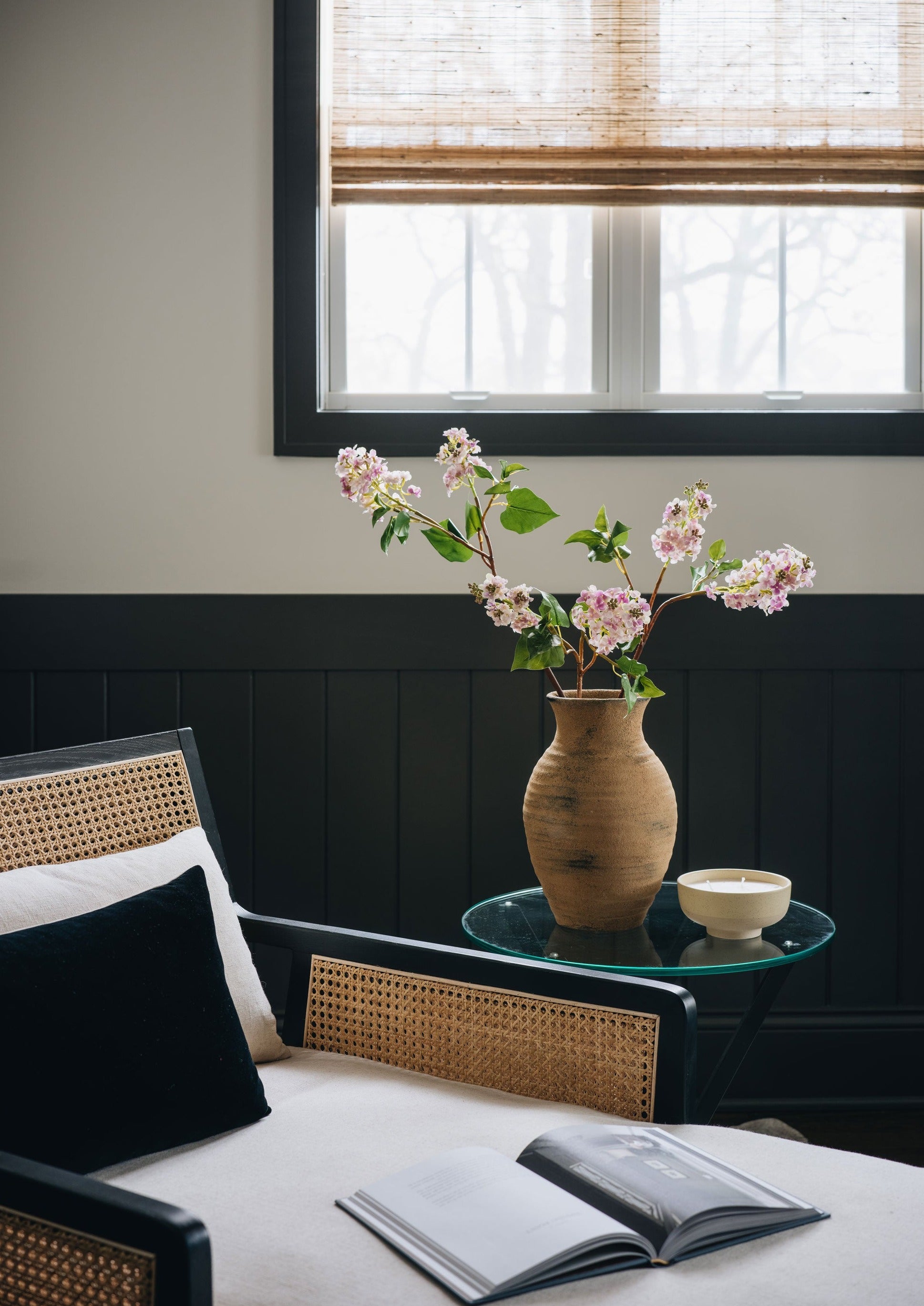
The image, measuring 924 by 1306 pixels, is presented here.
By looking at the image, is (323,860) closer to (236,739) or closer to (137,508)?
(236,739)

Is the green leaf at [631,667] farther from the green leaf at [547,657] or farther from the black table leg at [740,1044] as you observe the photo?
the black table leg at [740,1044]

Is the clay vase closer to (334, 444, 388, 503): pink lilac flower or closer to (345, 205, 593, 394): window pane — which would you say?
(334, 444, 388, 503): pink lilac flower

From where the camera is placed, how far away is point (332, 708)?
2041 mm

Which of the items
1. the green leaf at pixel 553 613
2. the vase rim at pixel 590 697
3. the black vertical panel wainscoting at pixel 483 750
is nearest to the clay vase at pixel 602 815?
the vase rim at pixel 590 697

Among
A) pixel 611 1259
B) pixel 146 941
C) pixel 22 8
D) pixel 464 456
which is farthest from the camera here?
pixel 22 8

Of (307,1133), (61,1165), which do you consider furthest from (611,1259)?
→ (61,1165)

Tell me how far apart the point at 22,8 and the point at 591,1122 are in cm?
221

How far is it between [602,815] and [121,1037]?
0.69 meters

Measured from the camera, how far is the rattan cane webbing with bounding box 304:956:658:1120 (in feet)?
3.90

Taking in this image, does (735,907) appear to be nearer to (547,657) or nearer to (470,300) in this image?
(547,657)

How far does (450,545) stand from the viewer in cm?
151

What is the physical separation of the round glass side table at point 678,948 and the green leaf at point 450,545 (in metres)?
0.55

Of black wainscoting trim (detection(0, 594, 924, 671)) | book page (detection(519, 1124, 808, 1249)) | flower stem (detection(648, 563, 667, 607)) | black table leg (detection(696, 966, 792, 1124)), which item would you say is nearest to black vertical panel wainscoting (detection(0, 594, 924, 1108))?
black wainscoting trim (detection(0, 594, 924, 671))

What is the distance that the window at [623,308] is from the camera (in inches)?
83.1
